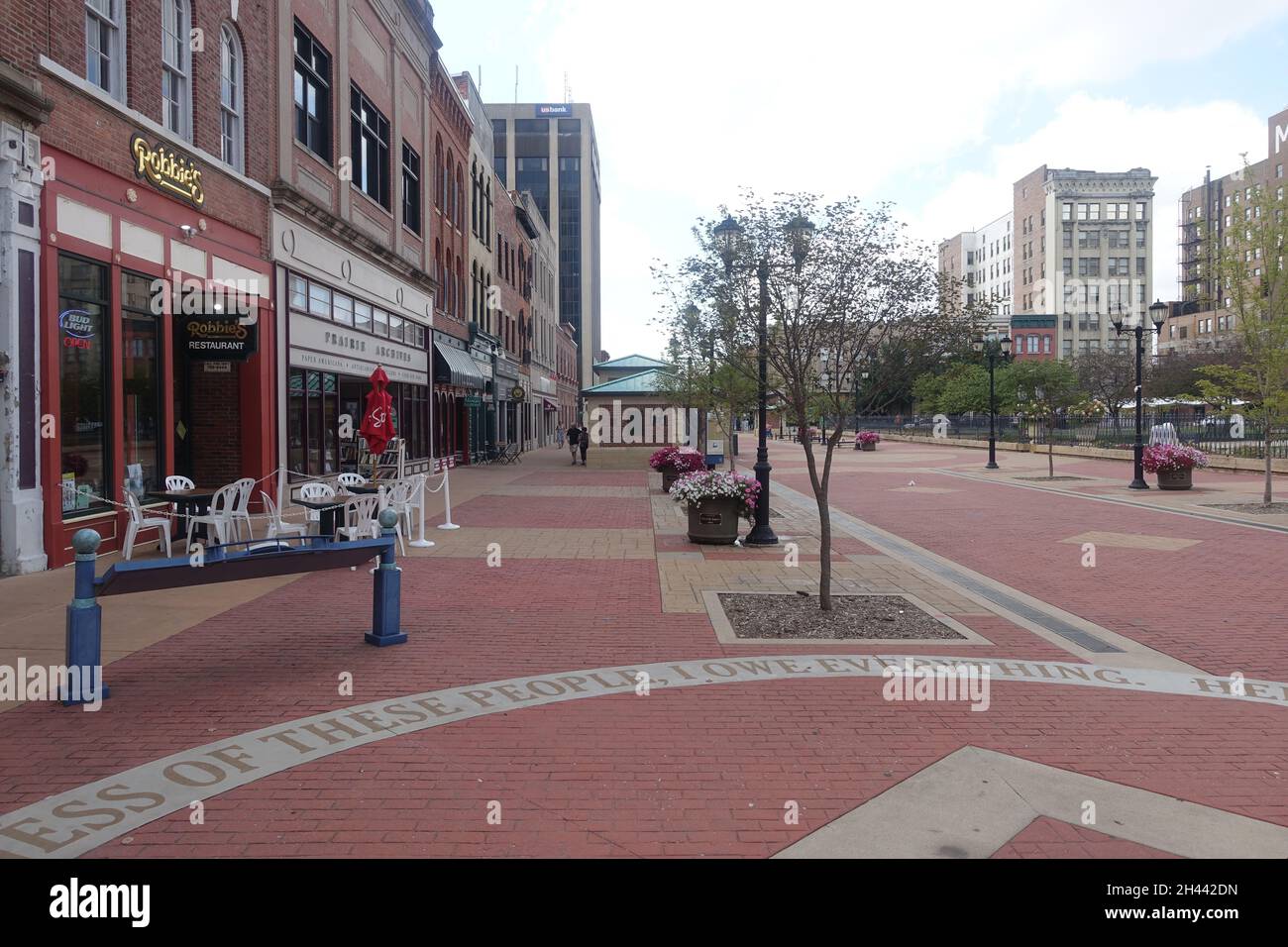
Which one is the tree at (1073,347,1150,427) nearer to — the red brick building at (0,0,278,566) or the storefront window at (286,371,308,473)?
the storefront window at (286,371,308,473)

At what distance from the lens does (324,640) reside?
729 cm

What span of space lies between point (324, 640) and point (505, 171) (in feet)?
363

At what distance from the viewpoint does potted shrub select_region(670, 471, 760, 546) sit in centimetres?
1323

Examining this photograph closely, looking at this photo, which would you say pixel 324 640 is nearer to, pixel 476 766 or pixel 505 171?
pixel 476 766

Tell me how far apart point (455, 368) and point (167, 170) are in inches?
714

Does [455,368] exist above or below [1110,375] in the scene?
below

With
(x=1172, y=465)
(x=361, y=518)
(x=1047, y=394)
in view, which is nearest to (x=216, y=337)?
(x=361, y=518)

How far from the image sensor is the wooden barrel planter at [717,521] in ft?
43.6

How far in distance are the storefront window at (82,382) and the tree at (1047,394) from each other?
81.4 ft

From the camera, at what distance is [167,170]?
12.6m

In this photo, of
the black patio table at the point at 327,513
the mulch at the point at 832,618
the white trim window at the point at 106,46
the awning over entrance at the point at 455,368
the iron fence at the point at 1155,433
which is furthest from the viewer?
the iron fence at the point at 1155,433

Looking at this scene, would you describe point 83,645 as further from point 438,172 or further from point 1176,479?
point 438,172

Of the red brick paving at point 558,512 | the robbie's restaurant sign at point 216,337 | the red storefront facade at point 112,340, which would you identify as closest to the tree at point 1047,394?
the red brick paving at point 558,512

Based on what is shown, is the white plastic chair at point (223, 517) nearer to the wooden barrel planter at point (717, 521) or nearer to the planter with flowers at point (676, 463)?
the wooden barrel planter at point (717, 521)
